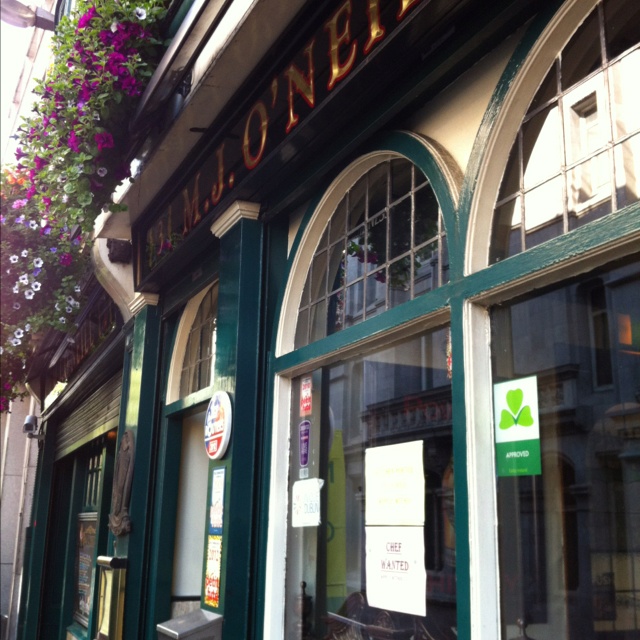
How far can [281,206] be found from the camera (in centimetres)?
442

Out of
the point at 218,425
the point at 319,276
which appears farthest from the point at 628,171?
the point at 218,425

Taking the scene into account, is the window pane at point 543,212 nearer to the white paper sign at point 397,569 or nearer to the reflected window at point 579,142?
the reflected window at point 579,142

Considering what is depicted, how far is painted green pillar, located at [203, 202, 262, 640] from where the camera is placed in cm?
405

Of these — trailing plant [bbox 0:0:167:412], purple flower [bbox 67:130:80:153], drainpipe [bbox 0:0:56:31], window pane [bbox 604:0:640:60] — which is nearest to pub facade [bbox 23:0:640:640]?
window pane [bbox 604:0:640:60]

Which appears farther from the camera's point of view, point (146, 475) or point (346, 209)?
point (146, 475)

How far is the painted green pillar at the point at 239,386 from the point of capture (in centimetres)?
405

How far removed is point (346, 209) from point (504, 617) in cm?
218

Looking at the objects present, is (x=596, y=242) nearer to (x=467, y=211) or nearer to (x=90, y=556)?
(x=467, y=211)

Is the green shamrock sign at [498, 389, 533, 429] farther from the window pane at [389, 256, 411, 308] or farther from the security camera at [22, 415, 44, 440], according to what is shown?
the security camera at [22, 415, 44, 440]

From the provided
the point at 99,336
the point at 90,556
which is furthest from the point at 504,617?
the point at 90,556

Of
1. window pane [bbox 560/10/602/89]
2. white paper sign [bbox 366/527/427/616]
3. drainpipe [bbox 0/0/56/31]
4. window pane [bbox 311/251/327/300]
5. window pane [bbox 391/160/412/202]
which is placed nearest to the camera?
window pane [bbox 560/10/602/89]

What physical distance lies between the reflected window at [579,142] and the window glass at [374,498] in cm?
61

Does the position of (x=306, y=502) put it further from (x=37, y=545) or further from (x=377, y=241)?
(x=37, y=545)

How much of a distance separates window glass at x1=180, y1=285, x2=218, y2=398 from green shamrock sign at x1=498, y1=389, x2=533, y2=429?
311cm
